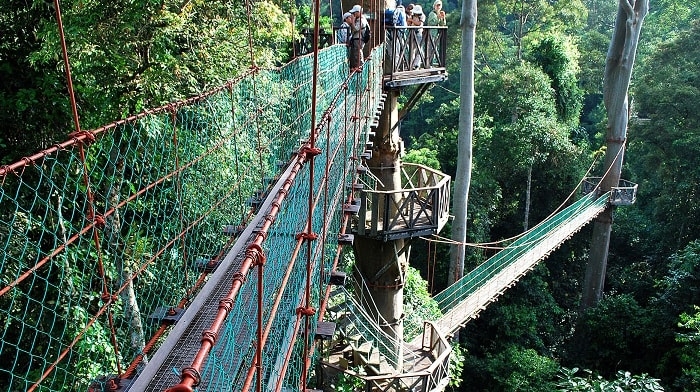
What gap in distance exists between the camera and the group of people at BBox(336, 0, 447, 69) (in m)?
4.07

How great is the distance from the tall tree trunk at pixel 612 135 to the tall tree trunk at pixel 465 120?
257 cm

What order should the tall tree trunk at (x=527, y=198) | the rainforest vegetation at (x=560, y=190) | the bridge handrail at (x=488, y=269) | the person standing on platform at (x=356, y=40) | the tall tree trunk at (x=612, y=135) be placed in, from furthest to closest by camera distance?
the tall tree trunk at (x=527, y=198), the tall tree trunk at (x=612, y=135), the bridge handrail at (x=488, y=269), the rainforest vegetation at (x=560, y=190), the person standing on platform at (x=356, y=40)

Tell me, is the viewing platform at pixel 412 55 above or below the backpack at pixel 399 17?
below

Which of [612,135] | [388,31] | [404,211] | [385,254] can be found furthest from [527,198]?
[388,31]

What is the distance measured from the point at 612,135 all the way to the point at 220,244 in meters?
7.00

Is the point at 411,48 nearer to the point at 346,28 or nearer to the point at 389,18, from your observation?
the point at 389,18

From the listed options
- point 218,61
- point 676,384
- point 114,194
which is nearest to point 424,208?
point 218,61

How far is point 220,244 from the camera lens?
13.1 ft

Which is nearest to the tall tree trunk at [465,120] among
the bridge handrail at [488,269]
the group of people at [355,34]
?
the bridge handrail at [488,269]

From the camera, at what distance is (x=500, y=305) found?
892 cm

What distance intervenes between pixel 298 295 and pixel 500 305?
299 inches

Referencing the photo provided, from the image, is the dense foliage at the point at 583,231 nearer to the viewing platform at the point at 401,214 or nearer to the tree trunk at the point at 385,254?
the tree trunk at the point at 385,254

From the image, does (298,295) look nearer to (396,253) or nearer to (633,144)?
(396,253)

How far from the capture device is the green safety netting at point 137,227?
64.6 inches
